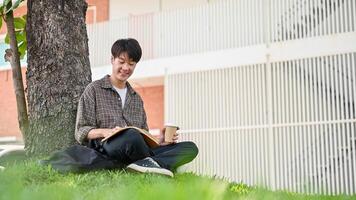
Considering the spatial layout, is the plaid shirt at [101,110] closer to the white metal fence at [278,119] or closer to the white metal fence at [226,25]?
the white metal fence at [278,119]

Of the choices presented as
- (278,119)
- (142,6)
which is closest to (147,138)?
(278,119)

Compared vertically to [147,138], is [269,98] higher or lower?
lower

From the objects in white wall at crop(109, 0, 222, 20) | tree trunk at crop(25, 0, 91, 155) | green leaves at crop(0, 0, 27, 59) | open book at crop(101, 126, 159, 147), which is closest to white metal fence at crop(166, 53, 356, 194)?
white wall at crop(109, 0, 222, 20)

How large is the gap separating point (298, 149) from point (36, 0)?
6.10 m

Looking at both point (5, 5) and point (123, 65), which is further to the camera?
point (5, 5)

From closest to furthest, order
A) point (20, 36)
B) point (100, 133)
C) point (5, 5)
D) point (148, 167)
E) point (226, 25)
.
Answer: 1. point (148, 167)
2. point (100, 133)
3. point (5, 5)
4. point (20, 36)
5. point (226, 25)

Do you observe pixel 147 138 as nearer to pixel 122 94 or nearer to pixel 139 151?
pixel 139 151

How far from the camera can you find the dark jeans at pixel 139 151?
4.10m

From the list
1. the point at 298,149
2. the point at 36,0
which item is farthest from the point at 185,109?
the point at 36,0

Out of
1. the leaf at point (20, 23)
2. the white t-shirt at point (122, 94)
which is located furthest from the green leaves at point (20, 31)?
the white t-shirt at point (122, 94)

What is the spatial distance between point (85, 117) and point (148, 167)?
0.65 m

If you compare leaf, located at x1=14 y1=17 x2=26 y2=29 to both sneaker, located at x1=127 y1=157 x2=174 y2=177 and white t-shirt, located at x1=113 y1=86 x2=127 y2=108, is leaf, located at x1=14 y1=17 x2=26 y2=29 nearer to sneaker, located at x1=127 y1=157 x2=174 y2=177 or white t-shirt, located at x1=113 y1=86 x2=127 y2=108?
white t-shirt, located at x1=113 y1=86 x2=127 y2=108

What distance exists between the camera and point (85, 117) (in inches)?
173

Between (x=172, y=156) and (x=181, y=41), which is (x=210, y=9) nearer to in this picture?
(x=181, y=41)
